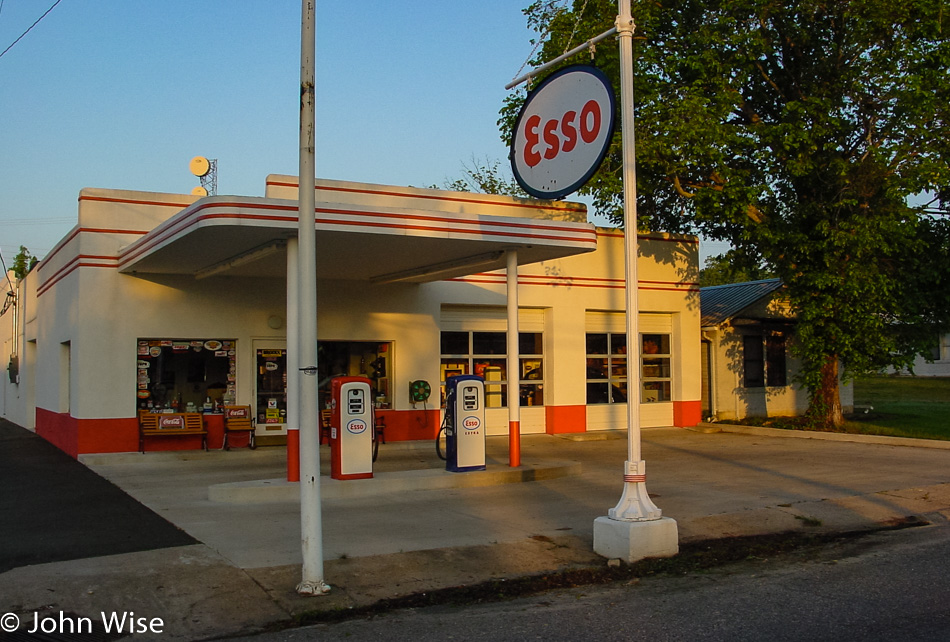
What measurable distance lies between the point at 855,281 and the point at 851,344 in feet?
4.65

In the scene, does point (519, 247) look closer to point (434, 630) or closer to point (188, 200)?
point (188, 200)

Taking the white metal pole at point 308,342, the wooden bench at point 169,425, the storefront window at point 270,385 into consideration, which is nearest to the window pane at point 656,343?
the storefront window at point 270,385

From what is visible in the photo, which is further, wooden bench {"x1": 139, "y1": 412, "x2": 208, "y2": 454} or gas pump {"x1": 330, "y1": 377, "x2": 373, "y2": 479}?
wooden bench {"x1": 139, "y1": 412, "x2": 208, "y2": 454}

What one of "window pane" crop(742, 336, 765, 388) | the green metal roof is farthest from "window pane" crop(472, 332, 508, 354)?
"window pane" crop(742, 336, 765, 388)

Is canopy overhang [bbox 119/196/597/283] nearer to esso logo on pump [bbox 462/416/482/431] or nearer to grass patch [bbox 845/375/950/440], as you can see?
esso logo on pump [bbox 462/416/482/431]

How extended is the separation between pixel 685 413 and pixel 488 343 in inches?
220

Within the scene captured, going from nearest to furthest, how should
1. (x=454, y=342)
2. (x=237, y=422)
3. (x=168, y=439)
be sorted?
1. (x=168, y=439)
2. (x=237, y=422)
3. (x=454, y=342)

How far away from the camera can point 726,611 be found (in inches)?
254

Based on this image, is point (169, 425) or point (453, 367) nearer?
point (169, 425)

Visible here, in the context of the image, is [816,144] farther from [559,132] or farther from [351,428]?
[351,428]

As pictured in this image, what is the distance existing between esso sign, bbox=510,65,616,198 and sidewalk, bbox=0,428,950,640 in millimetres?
3877

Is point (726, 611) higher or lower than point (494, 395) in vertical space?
lower

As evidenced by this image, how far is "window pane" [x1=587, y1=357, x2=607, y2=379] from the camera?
66.3 feet

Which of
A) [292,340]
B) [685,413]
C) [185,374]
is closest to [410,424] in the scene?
[185,374]
